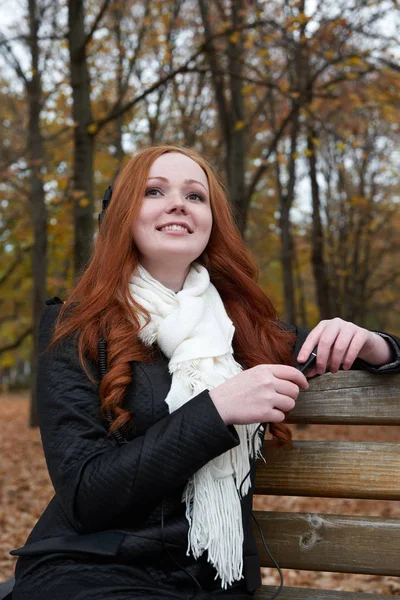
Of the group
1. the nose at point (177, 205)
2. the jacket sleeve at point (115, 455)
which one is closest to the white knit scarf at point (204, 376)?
the jacket sleeve at point (115, 455)

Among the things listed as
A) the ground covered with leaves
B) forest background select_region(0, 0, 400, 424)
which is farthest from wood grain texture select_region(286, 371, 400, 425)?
forest background select_region(0, 0, 400, 424)

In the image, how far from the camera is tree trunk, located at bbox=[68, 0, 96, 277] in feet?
25.0

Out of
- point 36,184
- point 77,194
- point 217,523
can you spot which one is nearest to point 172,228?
point 217,523

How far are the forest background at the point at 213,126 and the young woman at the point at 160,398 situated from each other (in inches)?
31.0

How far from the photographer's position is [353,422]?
231 centimetres

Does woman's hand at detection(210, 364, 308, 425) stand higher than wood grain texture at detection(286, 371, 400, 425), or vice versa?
woman's hand at detection(210, 364, 308, 425)

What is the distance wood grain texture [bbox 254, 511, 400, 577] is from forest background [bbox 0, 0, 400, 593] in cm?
139

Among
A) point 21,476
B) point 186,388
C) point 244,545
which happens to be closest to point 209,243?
point 186,388

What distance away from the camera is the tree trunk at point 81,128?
7.63 m

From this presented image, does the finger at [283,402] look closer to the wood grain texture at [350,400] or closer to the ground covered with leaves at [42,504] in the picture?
the wood grain texture at [350,400]

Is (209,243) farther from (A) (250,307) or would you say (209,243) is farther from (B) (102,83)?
(B) (102,83)

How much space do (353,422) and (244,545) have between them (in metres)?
0.57

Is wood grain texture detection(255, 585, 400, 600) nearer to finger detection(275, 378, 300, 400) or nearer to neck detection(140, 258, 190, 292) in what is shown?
finger detection(275, 378, 300, 400)

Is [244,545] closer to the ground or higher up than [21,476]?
higher up
